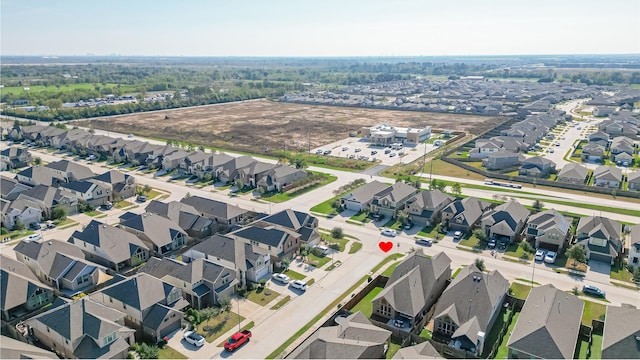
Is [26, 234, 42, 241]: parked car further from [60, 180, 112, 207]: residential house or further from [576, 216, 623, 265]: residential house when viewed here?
[576, 216, 623, 265]: residential house

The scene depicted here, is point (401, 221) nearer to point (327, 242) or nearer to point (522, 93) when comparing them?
point (327, 242)

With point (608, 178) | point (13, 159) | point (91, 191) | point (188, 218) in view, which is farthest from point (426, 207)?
point (13, 159)

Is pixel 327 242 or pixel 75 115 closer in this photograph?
pixel 327 242

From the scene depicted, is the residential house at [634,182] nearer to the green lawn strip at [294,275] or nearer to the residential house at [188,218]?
the green lawn strip at [294,275]

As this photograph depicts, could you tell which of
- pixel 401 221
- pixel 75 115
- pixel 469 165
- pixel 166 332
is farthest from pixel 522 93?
pixel 166 332

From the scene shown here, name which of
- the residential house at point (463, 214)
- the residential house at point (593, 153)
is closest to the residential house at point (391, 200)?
the residential house at point (463, 214)
